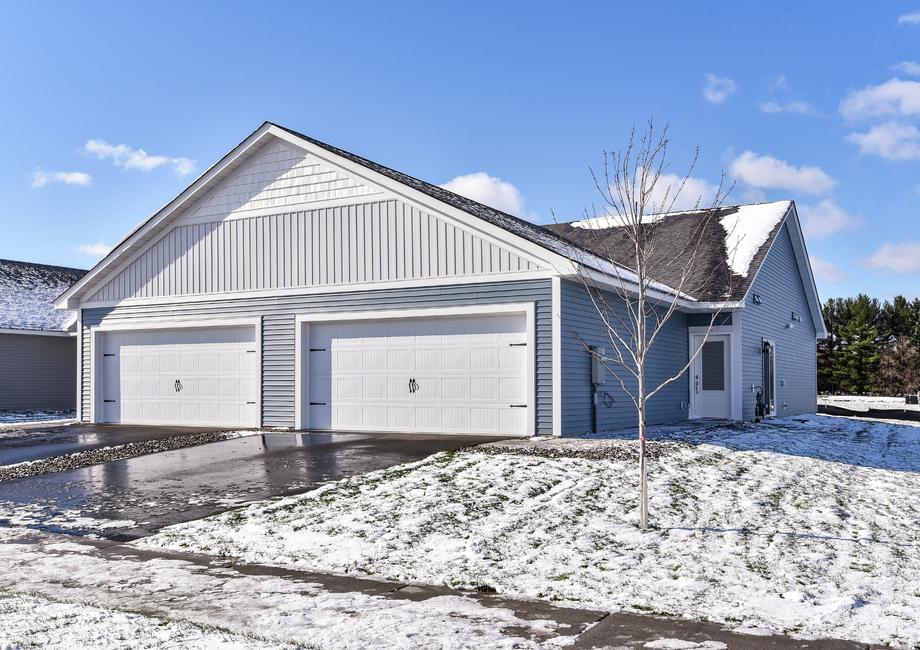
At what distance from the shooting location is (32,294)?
27188 mm

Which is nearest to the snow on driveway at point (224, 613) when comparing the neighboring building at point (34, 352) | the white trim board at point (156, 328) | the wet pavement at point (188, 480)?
the wet pavement at point (188, 480)

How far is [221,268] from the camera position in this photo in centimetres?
1686

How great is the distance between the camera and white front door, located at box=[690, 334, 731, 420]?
63.1ft

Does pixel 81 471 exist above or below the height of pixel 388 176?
below

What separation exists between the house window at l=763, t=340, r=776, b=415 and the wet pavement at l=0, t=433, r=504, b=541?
1041 cm

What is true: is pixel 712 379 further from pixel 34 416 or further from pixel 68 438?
pixel 34 416

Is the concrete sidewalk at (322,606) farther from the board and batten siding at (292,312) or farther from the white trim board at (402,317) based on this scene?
the board and batten siding at (292,312)

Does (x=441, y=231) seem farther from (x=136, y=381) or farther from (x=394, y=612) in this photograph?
(x=394, y=612)

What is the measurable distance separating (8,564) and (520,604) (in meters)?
3.97

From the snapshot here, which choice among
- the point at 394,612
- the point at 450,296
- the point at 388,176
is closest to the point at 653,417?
the point at 450,296

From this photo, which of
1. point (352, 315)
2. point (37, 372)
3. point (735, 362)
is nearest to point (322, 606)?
point (352, 315)

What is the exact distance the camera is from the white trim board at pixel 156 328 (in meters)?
16.2

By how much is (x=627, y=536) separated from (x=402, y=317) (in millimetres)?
8483

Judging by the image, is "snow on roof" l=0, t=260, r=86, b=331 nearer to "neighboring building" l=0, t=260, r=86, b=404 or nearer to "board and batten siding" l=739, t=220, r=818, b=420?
"neighboring building" l=0, t=260, r=86, b=404
